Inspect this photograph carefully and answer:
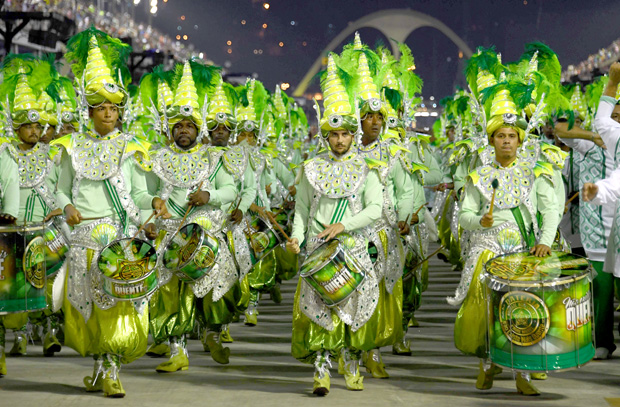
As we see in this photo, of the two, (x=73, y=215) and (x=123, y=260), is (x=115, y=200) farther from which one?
(x=123, y=260)

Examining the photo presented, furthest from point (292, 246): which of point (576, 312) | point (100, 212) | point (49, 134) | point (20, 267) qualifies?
point (49, 134)

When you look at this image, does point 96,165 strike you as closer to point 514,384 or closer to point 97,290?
point 97,290

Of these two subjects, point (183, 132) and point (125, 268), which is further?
point (183, 132)

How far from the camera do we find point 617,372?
22.9ft

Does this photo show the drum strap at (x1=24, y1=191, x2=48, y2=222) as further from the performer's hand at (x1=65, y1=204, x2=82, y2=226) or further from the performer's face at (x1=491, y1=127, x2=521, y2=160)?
the performer's face at (x1=491, y1=127, x2=521, y2=160)

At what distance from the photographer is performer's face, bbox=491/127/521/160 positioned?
6434mm

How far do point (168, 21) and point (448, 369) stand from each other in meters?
50.7

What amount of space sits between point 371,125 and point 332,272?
1.72 m

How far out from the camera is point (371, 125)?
24.3 ft

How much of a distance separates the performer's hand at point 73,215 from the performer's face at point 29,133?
1.97 metres

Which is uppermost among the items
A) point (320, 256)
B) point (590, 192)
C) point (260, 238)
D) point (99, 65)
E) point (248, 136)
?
point (99, 65)

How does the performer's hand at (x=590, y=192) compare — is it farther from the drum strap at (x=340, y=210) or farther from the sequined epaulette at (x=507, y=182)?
the drum strap at (x=340, y=210)

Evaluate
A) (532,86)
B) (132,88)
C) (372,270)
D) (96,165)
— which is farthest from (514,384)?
(132,88)

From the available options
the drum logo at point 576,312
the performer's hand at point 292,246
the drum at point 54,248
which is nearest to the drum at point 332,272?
the performer's hand at point 292,246
